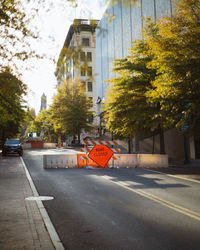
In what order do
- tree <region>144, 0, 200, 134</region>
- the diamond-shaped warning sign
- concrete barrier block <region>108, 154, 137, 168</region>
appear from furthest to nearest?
concrete barrier block <region>108, 154, 137, 168</region> < the diamond-shaped warning sign < tree <region>144, 0, 200, 134</region>

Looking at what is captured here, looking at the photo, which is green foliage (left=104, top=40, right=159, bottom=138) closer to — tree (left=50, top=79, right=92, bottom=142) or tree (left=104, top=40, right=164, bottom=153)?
tree (left=104, top=40, right=164, bottom=153)

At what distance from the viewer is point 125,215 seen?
22.0 feet

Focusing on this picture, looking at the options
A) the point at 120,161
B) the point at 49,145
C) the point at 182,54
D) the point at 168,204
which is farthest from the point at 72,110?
the point at 168,204

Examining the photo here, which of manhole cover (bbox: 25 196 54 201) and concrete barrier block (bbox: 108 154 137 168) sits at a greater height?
concrete barrier block (bbox: 108 154 137 168)

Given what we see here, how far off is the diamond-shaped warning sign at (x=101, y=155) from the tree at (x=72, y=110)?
3602 cm

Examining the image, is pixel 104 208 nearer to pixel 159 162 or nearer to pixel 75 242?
pixel 75 242

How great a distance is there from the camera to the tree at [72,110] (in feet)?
177

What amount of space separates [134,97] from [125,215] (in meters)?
15.6

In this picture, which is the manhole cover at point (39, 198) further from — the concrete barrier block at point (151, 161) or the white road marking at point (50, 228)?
the concrete barrier block at point (151, 161)

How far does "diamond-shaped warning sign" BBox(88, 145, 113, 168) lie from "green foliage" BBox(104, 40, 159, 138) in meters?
4.51

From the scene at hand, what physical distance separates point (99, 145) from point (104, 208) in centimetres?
1010

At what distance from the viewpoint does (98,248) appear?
466cm

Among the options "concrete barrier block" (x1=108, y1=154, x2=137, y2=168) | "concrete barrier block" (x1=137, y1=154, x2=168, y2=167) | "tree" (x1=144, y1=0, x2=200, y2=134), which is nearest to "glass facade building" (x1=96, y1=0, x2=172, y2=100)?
"concrete barrier block" (x1=108, y1=154, x2=137, y2=168)

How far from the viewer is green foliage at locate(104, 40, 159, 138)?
838 inches
